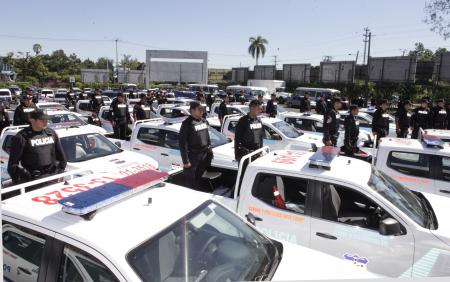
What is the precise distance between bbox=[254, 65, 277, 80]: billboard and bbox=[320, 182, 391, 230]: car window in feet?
179

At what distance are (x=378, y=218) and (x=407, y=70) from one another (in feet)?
136

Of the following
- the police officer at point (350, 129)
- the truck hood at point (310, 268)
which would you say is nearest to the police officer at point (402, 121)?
the police officer at point (350, 129)

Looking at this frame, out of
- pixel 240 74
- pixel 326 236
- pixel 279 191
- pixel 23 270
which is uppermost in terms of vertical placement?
pixel 240 74

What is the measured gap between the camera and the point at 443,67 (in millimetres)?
36438

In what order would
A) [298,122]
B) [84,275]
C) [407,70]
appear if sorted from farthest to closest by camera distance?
1. [407,70]
2. [298,122]
3. [84,275]

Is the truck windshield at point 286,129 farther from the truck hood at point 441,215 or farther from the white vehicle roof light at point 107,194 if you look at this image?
the white vehicle roof light at point 107,194

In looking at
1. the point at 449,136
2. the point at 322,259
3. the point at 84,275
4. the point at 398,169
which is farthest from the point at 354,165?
the point at 449,136

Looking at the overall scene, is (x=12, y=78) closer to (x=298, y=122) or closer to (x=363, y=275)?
(x=298, y=122)

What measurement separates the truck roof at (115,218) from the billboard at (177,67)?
5425 cm

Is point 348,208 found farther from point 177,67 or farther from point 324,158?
point 177,67

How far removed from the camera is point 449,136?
8148 millimetres

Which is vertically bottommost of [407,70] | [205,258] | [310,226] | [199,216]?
[310,226]

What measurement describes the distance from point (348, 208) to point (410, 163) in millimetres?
2579

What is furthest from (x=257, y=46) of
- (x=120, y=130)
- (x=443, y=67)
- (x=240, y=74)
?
(x=120, y=130)
